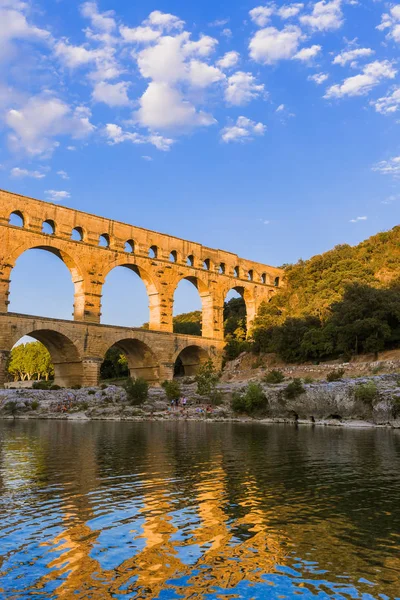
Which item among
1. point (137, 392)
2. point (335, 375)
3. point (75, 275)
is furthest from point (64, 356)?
point (335, 375)

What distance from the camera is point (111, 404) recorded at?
26.9m

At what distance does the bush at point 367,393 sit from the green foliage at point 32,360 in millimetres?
47223

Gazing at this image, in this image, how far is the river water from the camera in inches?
162

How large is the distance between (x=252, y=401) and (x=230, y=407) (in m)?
2.10

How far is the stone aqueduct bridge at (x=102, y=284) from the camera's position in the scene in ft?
101

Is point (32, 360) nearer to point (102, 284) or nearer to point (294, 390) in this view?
point (102, 284)

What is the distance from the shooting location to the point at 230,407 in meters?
26.1

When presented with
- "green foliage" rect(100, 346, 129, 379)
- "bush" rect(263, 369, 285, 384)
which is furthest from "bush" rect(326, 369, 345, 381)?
"green foliage" rect(100, 346, 129, 379)

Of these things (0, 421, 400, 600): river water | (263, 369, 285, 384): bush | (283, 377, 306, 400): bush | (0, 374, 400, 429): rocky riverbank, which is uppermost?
(263, 369, 285, 384): bush

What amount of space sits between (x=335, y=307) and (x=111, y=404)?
1501cm

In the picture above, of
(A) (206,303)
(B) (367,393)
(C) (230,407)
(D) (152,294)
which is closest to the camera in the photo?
(B) (367,393)

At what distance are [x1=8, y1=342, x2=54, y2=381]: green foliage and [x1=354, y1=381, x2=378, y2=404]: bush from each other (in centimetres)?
4722

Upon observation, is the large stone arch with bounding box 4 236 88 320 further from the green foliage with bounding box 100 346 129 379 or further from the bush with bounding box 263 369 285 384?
the green foliage with bounding box 100 346 129 379

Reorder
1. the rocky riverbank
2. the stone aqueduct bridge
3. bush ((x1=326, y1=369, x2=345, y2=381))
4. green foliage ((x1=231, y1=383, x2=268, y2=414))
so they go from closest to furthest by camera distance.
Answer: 1. the rocky riverbank
2. green foliage ((x1=231, y1=383, x2=268, y2=414))
3. bush ((x1=326, y1=369, x2=345, y2=381))
4. the stone aqueduct bridge
